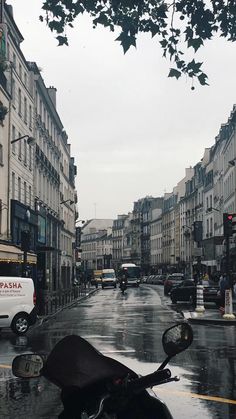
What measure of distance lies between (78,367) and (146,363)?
757 cm

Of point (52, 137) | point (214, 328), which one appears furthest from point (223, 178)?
point (214, 328)

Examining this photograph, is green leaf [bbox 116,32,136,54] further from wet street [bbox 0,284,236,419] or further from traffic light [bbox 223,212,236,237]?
traffic light [bbox 223,212,236,237]

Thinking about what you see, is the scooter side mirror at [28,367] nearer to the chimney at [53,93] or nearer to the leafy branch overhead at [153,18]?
the leafy branch overhead at [153,18]

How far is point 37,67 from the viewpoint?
4656 cm

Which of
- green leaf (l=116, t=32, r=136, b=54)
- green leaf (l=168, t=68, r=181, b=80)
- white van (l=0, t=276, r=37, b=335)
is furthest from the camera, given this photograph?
white van (l=0, t=276, r=37, b=335)

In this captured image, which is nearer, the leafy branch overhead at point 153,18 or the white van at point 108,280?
the leafy branch overhead at point 153,18

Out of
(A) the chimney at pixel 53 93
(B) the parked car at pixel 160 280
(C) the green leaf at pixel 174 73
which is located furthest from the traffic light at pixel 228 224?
(B) the parked car at pixel 160 280

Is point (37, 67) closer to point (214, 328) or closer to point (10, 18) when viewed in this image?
point (10, 18)

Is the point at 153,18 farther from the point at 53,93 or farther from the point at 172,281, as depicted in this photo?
the point at 53,93

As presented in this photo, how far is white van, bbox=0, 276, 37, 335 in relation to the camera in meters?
17.9

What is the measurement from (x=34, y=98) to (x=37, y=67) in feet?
7.86

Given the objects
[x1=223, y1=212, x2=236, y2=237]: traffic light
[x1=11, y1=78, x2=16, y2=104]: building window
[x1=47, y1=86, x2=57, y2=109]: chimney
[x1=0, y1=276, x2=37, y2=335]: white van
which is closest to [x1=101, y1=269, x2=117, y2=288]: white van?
[x1=47, y1=86, x2=57, y2=109]: chimney

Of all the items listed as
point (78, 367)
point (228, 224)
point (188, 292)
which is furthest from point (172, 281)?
point (78, 367)

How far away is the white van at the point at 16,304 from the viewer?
1789 cm
